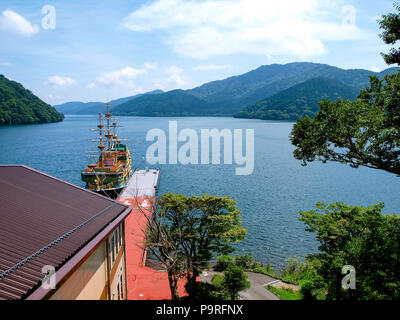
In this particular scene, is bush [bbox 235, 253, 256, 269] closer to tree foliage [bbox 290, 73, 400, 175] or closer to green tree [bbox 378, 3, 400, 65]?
tree foliage [bbox 290, 73, 400, 175]

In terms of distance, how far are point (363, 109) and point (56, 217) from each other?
1175 centimetres

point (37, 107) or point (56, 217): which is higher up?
point (37, 107)

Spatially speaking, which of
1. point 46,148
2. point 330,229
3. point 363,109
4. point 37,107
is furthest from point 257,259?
point 37,107

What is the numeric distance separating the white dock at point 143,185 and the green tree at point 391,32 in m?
35.4

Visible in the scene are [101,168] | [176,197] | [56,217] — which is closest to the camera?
[56,217]

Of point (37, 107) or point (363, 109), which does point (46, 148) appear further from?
point (37, 107)

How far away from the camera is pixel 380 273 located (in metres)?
9.60

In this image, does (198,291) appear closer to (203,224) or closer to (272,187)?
(203,224)

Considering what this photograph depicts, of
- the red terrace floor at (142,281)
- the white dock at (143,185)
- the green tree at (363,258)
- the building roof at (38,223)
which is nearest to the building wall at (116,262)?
the building roof at (38,223)

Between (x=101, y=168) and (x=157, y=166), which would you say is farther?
(x=157, y=166)

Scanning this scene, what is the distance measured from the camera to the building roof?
577 cm

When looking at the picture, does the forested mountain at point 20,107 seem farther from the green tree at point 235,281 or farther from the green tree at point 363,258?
the green tree at point 363,258

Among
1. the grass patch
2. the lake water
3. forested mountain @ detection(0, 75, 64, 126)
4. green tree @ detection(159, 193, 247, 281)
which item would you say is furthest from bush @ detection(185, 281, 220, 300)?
forested mountain @ detection(0, 75, 64, 126)
